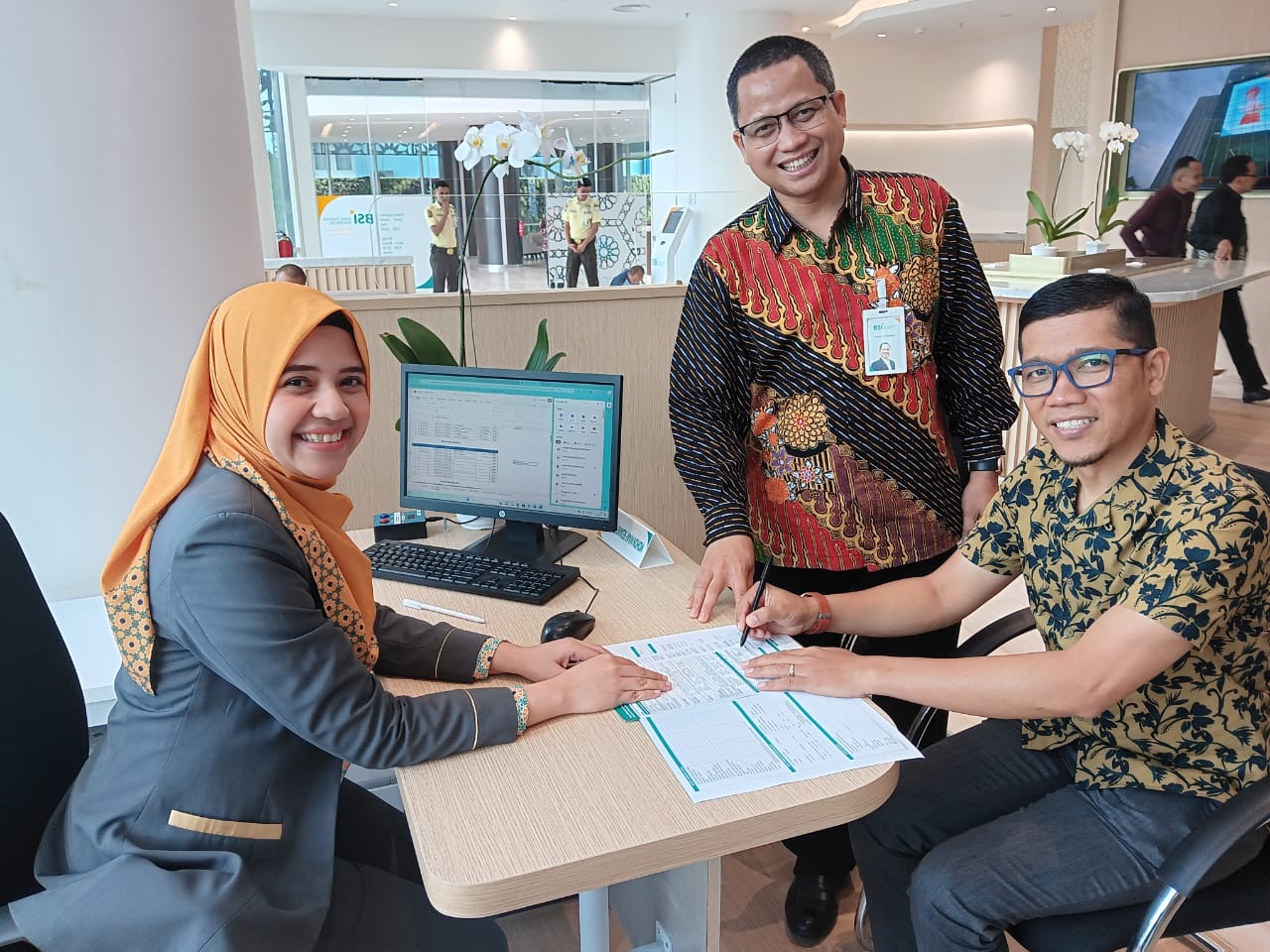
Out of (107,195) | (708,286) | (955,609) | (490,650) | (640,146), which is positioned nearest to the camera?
(490,650)

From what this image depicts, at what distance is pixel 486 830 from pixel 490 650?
38 cm

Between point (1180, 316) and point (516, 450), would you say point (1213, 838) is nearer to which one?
point (516, 450)

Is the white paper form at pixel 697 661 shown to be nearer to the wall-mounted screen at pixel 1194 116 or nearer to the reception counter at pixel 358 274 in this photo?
the reception counter at pixel 358 274

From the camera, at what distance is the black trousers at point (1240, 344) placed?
6477 millimetres

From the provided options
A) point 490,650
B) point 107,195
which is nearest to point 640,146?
point 107,195

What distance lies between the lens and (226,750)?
Result: 3.81 feet

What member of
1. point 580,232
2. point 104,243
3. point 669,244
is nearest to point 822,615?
point 104,243

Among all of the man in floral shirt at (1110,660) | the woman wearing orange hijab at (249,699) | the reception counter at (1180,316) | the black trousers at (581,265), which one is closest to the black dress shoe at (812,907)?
the man in floral shirt at (1110,660)

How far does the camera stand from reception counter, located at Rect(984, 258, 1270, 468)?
457 cm

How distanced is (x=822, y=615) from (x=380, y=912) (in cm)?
78

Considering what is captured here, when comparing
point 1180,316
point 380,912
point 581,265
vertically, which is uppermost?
point 581,265

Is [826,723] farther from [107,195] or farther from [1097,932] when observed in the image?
[107,195]

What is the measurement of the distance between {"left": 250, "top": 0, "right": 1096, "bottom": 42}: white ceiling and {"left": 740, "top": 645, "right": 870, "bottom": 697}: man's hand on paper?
→ 9499mm

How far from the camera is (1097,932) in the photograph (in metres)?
1.24
